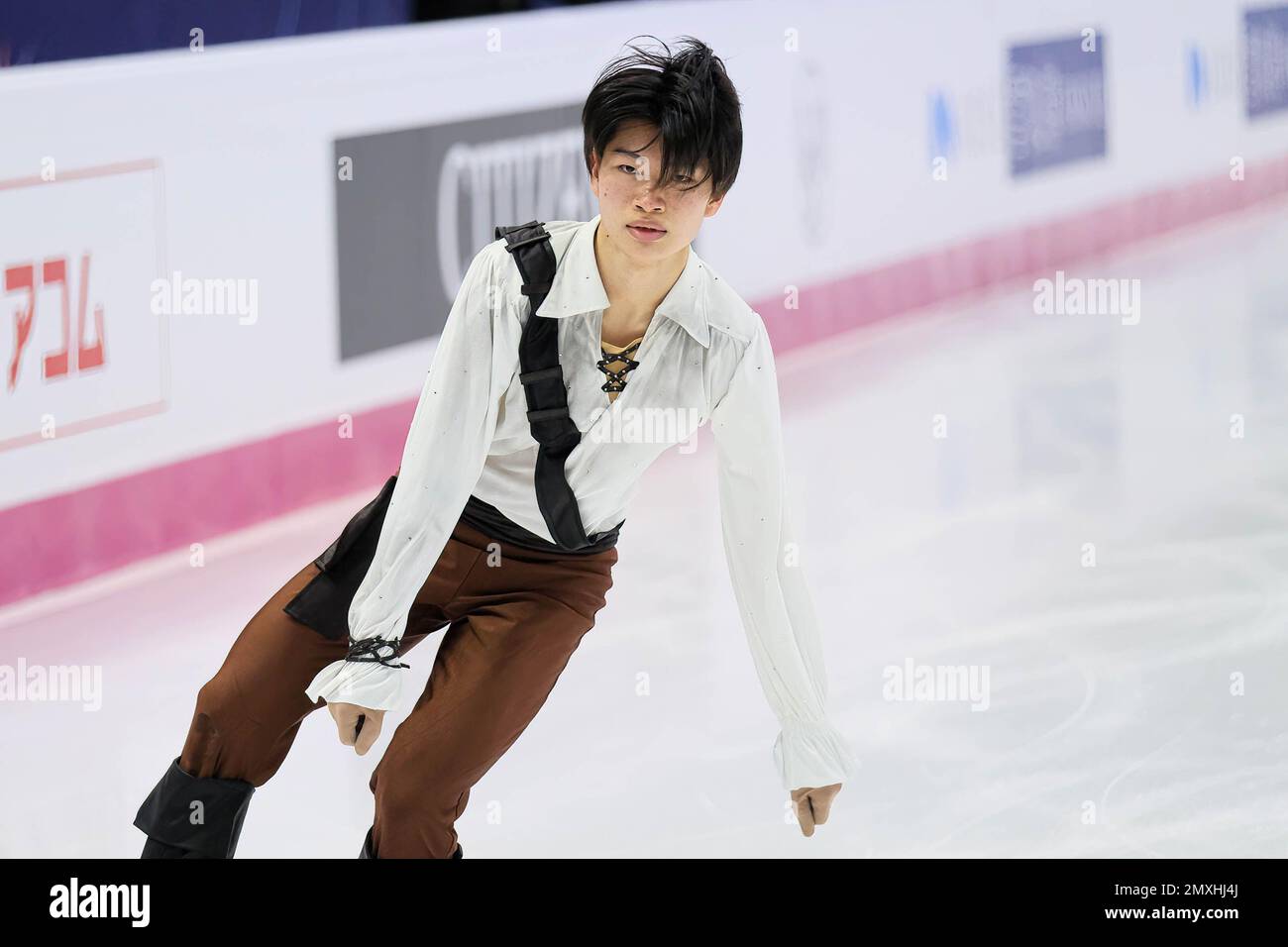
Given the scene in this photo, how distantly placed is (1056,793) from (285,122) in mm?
2858

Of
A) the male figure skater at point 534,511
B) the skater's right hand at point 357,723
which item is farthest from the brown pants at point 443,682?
the skater's right hand at point 357,723

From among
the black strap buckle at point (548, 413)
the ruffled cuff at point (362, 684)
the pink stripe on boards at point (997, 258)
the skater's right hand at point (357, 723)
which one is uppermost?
the pink stripe on boards at point (997, 258)

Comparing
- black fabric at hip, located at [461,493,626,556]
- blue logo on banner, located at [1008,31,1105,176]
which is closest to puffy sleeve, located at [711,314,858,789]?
black fabric at hip, located at [461,493,626,556]

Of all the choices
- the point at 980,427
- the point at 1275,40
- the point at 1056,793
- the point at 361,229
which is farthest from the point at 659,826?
the point at 1275,40

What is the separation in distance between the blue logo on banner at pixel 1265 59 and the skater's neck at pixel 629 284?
853 centimetres

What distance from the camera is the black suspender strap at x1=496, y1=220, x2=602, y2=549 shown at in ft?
7.80

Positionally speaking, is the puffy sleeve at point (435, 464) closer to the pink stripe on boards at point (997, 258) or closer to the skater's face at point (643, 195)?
the skater's face at point (643, 195)

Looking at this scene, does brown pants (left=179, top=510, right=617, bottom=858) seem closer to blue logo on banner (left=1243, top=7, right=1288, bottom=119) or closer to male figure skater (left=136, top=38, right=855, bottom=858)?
male figure skater (left=136, top=38, right=855, bottom=858)

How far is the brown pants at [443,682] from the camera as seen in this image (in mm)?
2410

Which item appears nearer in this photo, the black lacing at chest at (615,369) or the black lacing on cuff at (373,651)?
the black lacing on cuff at (373,651)

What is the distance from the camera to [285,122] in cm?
502

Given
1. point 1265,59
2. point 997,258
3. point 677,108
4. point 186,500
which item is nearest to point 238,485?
point 186,500

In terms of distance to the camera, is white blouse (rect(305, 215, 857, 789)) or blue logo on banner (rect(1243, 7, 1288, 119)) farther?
blue logo on banner (rect(1243, 7, 1288, 119))

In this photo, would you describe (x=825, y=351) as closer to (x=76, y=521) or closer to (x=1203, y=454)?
(x=1203, y=454)
